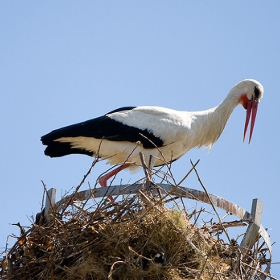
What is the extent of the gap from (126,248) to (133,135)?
3.01 metres

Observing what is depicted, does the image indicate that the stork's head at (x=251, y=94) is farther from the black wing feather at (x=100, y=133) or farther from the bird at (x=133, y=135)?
the black wing feather at (x=100, y=133)

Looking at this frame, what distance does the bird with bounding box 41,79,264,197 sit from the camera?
10.6m

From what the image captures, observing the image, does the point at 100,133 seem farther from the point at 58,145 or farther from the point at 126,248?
the point at 126,248

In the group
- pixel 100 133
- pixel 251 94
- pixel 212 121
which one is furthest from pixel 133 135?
pixel 251 94

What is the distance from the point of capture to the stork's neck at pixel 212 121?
36.8 feet

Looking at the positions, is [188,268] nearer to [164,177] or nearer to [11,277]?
[164,177]

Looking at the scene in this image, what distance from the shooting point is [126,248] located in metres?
7.83

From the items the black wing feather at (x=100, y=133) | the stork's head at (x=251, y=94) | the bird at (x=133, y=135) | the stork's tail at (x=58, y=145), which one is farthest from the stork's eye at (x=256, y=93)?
the stork's tail at (x=58, y=145)

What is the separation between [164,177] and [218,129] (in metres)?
3.22

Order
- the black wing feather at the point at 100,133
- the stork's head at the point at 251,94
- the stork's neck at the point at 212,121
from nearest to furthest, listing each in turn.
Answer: the black wing feather at the point at 100,133
the stork's neck at the point at 212,121
the stork's head at the point at 251,94

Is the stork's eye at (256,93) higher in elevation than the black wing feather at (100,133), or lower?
higher

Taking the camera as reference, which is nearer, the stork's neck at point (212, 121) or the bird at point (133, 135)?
the bird at point (133, 135)

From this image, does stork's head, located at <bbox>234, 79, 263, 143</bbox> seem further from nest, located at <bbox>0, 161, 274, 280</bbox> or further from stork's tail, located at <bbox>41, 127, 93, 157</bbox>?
nest, located at <bbox>0, 161, 274, 280</bbox>

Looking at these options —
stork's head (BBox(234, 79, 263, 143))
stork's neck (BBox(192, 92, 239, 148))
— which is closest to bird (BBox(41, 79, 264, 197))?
stork's neck (BBox(192, 92, 239, 148))
